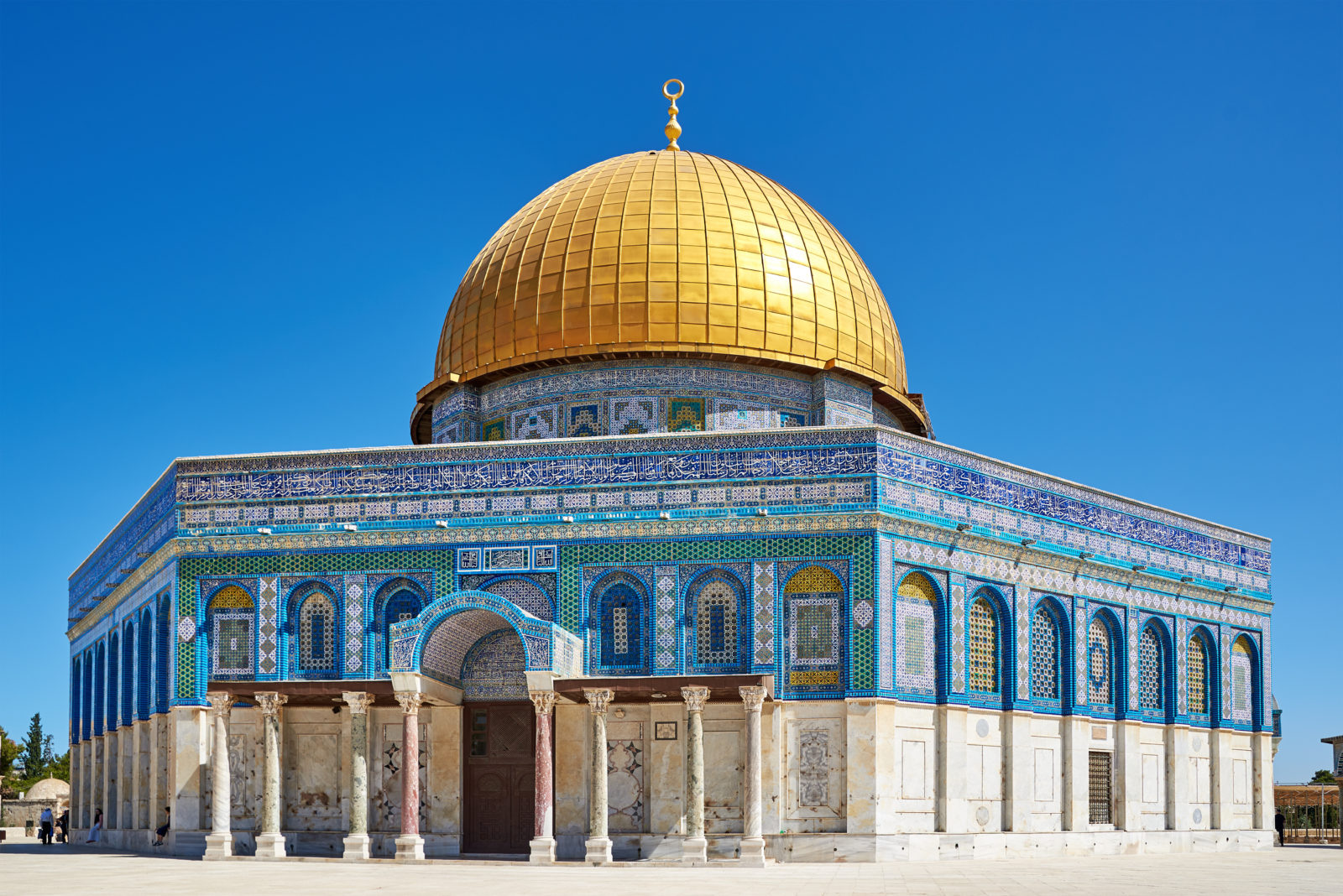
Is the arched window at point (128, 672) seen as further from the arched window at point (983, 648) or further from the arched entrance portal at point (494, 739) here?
the arched window at point (983, 648)

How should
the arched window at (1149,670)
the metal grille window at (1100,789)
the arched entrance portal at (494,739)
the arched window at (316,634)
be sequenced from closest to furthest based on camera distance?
1. the arched entrance portal at (494,739)
2. the arched window at (316,634)
3. the metal grille window at (1100,789)
4. the arched window at (1149,670)

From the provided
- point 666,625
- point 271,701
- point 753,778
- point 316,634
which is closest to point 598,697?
point 666,625

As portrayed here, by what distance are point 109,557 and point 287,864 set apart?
10885mm

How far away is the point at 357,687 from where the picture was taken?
869 inches

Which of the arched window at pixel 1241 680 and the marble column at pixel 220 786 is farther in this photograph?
the arched window at pixel 1241 680

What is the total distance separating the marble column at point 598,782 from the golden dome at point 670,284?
275 inches

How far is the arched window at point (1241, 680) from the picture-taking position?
2918 cm

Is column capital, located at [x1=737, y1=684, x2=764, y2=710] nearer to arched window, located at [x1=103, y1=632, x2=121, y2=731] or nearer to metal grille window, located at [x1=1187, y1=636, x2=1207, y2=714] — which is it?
metal grille window, located at [x1=1187, y1=636, x2=1207, y2=714]

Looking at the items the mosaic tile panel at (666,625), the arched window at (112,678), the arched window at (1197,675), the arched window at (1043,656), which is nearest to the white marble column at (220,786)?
the mosaic tile panel at (666,625)

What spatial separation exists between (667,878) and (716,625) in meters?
5.05

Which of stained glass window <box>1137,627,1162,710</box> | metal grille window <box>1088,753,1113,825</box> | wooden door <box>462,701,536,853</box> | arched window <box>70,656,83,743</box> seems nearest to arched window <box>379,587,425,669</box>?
wooden door <box>462,701,536,853</box>

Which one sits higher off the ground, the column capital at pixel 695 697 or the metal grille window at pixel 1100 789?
the column capital at pixel 695 697

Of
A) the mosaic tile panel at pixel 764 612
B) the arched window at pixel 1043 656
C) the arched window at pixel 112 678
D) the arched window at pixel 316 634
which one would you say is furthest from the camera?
the arched window at pixel 112 678

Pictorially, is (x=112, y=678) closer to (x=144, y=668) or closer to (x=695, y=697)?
(x=144, y=668)
